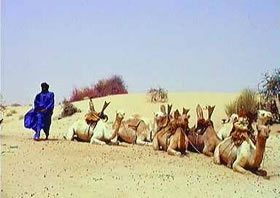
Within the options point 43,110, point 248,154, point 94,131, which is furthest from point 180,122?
point 43,110

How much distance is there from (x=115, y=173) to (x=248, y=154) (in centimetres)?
228

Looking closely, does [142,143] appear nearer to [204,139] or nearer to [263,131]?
[204,139]

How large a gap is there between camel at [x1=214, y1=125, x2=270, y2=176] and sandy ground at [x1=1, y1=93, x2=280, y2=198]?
18cm

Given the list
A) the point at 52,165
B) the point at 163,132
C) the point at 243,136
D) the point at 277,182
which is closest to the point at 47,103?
the point at 163,132

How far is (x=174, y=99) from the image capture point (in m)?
32.1

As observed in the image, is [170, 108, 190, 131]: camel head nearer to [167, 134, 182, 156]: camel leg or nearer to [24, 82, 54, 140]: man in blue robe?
[167, 134, 182, 156]: camel leg

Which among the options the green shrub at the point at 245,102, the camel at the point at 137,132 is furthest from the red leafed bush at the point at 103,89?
the camel at the point at 137,132

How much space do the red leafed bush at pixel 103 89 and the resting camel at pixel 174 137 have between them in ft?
76.8

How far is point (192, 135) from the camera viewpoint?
13.2m

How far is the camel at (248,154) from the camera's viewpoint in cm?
998

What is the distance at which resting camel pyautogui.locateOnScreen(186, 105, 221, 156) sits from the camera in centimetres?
1256

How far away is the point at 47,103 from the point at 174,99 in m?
18.2

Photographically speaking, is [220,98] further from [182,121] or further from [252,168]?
[252,168]

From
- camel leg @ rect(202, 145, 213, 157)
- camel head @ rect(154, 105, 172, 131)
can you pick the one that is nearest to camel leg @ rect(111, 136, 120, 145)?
camel head @ rect(154, 105, 172, 131)
